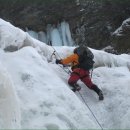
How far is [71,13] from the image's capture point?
2170 cm

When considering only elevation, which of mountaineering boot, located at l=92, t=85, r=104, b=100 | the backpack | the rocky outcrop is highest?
the backpack

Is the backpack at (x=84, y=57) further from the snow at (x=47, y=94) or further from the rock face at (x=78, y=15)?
the rock face at (x=78, y=15)

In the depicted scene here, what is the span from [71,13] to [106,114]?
1268cm

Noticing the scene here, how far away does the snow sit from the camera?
778cm

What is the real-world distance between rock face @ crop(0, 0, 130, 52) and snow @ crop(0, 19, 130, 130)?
381 inches

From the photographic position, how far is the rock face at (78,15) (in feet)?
69.4

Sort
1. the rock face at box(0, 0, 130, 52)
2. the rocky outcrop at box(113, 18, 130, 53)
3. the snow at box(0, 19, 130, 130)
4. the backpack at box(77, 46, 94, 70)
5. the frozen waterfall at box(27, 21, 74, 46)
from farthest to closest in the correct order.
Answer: the frozen waterfall at box(27, 21, 74, 46) → the rock face at box(0, 0, 130, 52) → the rocky outcrop at box(113, 18, 130, 53) → the backpack at box(77, 46, 94, 70) → the snow at box(0, 19, 130, 130)

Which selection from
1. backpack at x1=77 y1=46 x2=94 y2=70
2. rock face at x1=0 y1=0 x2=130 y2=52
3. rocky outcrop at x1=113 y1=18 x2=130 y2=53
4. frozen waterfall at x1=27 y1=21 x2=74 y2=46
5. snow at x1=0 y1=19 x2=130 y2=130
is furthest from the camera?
frozen waterfall at x1=27 y1=21 x2=74 y2=46

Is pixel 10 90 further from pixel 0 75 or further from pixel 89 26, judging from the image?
pixel 89 26

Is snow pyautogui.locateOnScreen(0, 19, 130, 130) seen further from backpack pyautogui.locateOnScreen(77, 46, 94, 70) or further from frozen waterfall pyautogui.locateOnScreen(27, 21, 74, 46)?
frozen waterfall pyautogui.locateOnScreen(27, 21, 74, 46)

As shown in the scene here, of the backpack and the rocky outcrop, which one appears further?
the rocky outcrop

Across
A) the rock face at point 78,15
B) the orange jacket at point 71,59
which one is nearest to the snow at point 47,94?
the orange jacket at point 71,59

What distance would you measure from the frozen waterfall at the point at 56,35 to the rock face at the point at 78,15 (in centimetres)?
19

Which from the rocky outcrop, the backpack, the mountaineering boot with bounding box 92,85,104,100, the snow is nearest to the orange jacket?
the backpack
